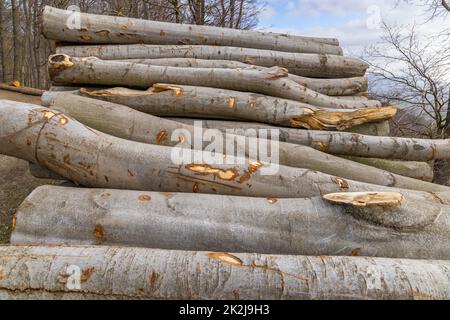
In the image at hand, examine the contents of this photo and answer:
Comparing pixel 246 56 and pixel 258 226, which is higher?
pixel 246 56

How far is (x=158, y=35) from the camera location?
150 inches

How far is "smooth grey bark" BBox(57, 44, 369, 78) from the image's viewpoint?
3.53 metres

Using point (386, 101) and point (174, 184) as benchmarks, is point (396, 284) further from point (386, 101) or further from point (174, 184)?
point (386, 101)

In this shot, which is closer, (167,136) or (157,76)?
(167,136)

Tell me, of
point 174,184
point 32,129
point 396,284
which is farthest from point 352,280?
point 32,129

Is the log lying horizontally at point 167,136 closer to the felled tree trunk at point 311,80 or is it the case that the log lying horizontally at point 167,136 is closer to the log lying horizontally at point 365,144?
the log lying horizontally at point 365,144

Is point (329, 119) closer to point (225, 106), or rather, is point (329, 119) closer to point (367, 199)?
point (225, 106)

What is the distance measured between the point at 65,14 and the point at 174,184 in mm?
2696

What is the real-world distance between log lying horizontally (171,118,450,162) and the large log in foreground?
4.83ft

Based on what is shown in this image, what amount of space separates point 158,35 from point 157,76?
113 cm

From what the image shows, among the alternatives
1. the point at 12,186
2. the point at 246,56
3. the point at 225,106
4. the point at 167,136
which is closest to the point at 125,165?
the point at 167,136

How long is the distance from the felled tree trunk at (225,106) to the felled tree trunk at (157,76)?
0.45 ft

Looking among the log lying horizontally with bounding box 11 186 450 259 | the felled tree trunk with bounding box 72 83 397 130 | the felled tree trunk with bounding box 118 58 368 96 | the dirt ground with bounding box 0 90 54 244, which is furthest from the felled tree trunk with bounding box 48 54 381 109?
the dirt ground with bounding box 0 90 54 244

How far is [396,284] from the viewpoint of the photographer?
1.35 metres
